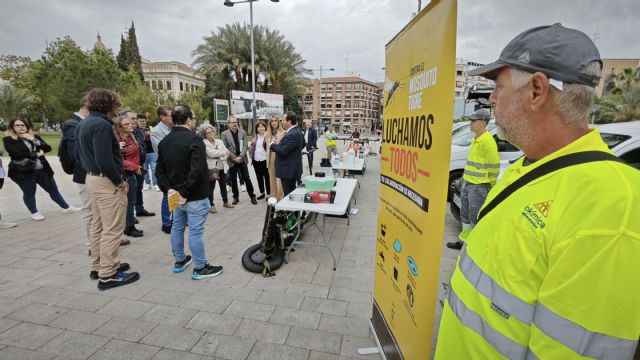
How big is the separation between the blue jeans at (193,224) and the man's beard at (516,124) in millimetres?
2892

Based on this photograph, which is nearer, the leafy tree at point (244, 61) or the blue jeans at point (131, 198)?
the blue jeans at point (131, 198)

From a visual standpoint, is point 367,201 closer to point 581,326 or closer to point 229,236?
point 229,236

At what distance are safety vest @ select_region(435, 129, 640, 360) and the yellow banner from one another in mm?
376

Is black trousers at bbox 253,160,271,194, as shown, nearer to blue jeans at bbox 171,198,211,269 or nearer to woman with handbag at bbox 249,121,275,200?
woman with handbag at bbox 249,121,275,200

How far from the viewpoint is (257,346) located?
7.33 feet

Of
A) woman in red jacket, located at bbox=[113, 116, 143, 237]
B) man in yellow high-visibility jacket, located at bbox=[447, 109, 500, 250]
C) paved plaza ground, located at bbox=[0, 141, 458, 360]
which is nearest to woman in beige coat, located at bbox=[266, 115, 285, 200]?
paved plaza ground, located at bbox=[0, 141, 458, 360]

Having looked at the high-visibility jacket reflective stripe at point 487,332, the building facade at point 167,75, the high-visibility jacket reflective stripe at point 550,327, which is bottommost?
the high-visibility jacket reflective stripe at point 487,332

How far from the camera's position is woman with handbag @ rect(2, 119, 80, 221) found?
4578 mm

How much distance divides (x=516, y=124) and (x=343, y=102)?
84.5m

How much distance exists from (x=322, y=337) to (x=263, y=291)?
0.90 meters

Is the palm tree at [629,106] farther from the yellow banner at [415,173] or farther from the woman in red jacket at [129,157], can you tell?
the woman in red jacket at [129,157]

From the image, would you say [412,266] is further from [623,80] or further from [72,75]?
[623,80]

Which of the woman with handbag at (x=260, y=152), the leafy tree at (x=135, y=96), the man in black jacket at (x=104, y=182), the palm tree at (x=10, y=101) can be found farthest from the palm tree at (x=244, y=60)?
the man in black jacket at (x=104, y=182)

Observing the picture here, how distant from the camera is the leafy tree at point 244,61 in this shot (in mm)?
29578
